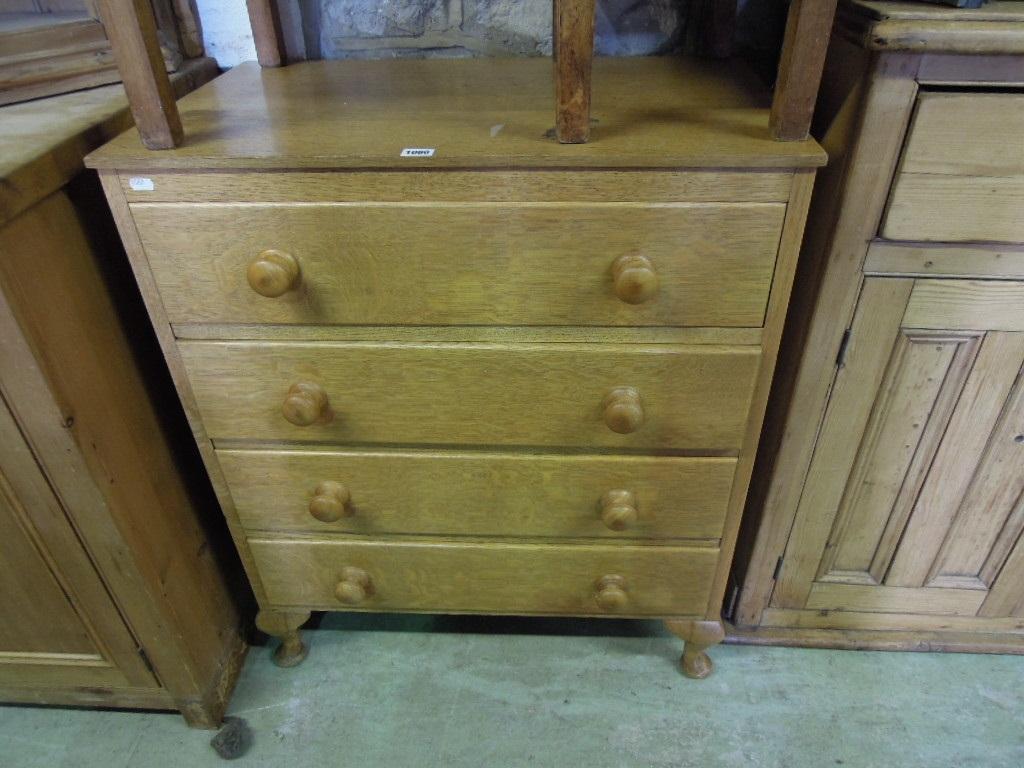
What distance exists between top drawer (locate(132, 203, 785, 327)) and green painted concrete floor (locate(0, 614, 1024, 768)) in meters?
0.72

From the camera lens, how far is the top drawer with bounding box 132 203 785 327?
768 millimetres

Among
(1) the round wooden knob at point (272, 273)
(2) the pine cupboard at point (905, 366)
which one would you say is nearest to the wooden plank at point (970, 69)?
(2) the pine cupboard at point (905, 366)

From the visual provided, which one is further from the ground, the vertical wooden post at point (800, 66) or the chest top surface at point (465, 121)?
the vertical wooden post at point (800, 66)

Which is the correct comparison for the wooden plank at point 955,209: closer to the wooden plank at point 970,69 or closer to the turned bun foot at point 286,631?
the wooden plank at point 970,69

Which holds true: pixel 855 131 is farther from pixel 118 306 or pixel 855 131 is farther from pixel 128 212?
pixel 118 306

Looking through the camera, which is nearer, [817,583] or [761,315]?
[761,315]

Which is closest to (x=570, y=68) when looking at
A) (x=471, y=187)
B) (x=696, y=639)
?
(x=471, y=187)

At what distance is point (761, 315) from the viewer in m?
0.83

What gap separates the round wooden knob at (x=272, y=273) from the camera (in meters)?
0.77

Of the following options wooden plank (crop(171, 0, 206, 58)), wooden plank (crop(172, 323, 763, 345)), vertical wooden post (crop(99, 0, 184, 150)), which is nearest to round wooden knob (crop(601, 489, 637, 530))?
wooden plank (crop(172, 323, 763, 345))

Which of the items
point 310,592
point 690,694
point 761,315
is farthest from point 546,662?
point 761,315

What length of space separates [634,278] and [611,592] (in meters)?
0.54

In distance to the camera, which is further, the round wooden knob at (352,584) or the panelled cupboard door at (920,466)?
the round wooden knob at (352,584)

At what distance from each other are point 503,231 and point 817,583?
845 mm
